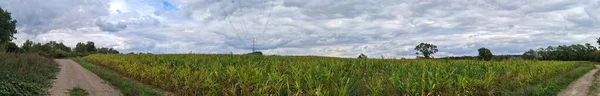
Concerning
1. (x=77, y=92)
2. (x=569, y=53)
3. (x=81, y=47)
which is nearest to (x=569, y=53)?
(x=569, y=53)

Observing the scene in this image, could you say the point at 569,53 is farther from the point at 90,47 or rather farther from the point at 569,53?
the point at 90,47

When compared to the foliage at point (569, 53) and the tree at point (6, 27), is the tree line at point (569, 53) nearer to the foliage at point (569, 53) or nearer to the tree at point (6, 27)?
the foliage at point (569, 53)

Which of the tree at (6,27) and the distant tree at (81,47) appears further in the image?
the distant tree at (81,47)

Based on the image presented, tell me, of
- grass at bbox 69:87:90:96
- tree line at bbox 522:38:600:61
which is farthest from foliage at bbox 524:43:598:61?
grass at bbox 69:87:90:96

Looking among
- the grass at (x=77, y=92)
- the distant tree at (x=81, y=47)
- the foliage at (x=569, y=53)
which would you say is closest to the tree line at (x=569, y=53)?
the foliage at (x=569, y=53)

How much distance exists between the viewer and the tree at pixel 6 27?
1696 inches

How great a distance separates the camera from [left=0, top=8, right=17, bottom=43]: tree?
43.1m

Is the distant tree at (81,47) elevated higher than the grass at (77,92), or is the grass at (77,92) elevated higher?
the distant tree at (81,47)

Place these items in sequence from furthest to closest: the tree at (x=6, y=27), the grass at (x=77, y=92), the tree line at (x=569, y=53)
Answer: the tree line at (x=569, y=53), the tree at (x=6, y=27), the grass at (x=77, y=92)

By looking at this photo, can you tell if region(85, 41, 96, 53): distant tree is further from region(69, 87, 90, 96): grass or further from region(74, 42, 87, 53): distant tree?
region(69, 87, 90, 96): grass

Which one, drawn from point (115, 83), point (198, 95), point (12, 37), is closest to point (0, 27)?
point (12, 37)

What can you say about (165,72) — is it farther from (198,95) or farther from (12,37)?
(12,37)

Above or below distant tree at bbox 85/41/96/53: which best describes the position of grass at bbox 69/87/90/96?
below

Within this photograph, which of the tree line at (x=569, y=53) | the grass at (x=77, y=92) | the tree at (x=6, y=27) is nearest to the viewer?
the grass at (x=77, y=92)
